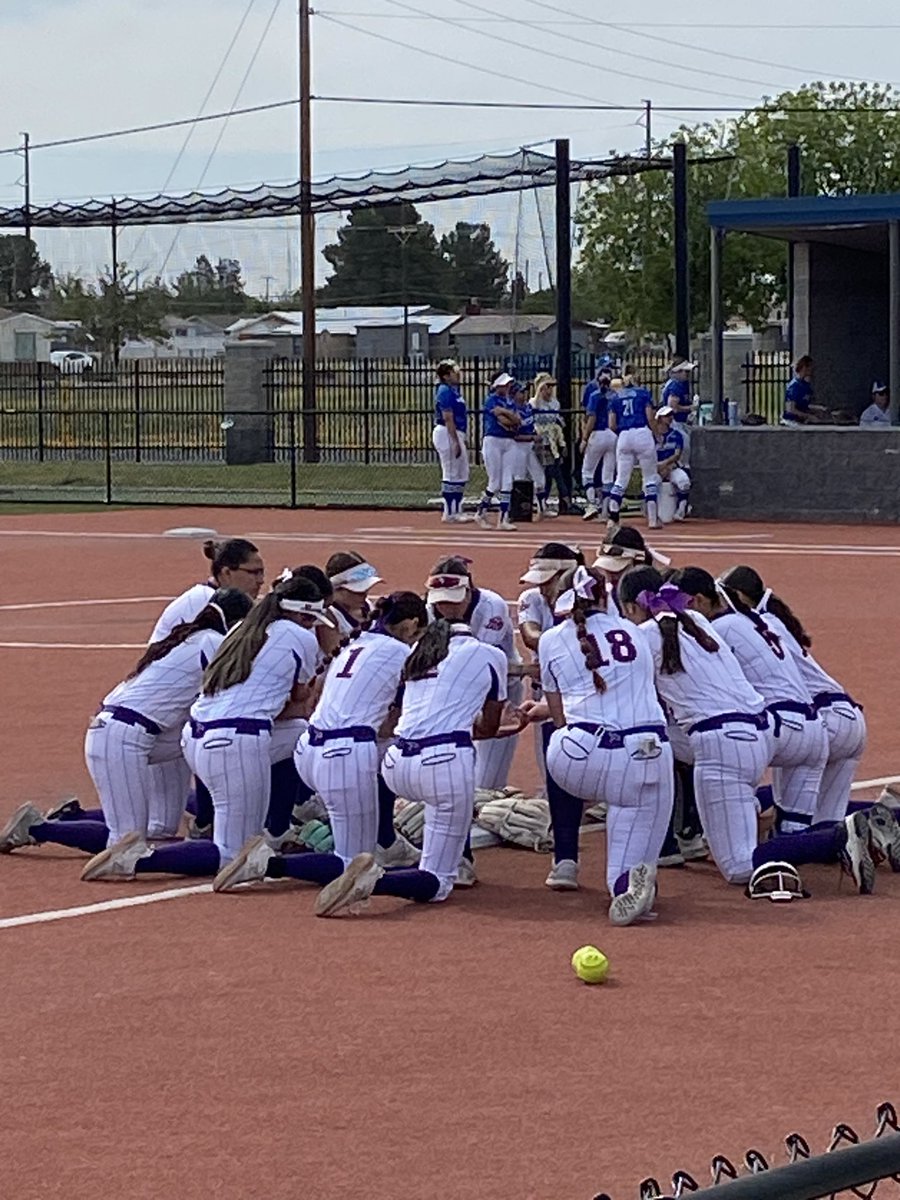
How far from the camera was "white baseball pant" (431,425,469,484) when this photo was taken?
2675cm

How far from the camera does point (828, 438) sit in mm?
26594

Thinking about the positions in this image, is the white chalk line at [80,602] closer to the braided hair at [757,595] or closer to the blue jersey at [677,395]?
the blue jersey at [677,395]

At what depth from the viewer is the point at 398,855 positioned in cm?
Answer: 903

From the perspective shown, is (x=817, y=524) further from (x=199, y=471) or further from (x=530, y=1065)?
(x=530, y=1065)

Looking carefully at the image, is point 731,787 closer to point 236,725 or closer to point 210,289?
point 236,725

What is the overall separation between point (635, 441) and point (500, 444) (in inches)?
78.3

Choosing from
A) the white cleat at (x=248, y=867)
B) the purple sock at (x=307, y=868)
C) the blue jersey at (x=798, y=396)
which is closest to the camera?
the white cleat at (x=248, y=867)

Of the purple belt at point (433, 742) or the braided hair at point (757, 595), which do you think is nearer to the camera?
the purple belt at point (433, 742)

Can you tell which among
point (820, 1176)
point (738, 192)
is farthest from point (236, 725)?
point (738, 192)

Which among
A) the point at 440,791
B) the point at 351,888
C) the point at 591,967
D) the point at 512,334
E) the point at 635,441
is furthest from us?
the point at 512,334

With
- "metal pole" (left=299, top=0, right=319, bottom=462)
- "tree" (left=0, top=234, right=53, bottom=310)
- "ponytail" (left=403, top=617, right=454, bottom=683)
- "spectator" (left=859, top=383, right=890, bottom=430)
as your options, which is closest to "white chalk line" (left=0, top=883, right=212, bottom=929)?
"ponytail" (left=403, top=617, right=454, bottom=683)

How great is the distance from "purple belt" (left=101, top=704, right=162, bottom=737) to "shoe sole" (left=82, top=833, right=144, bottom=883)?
54cm

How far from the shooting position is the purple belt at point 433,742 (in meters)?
8.37

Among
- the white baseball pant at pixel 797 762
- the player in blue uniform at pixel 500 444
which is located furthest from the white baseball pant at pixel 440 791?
the player in blue uniform at pixel 500 444
